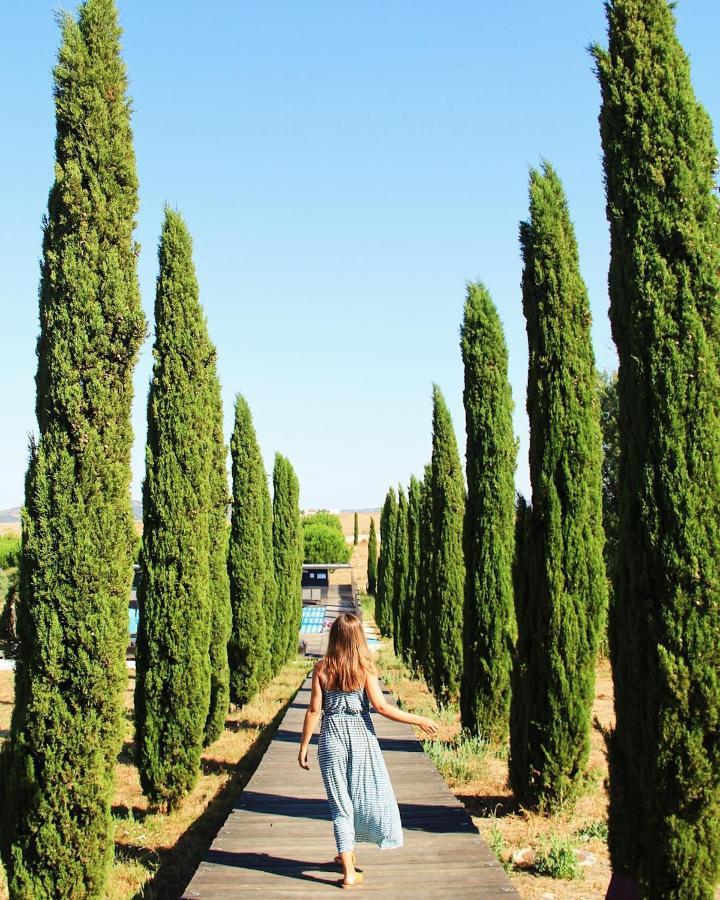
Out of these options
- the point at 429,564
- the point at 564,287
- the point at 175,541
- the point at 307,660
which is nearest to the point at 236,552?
the point at 429,564

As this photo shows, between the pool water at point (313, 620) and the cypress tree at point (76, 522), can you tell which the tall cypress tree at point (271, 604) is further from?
the pool water at point (313, 620)

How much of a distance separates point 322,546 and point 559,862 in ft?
154

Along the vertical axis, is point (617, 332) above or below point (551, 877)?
above

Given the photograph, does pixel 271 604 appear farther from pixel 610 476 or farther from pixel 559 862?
pixel 559 862

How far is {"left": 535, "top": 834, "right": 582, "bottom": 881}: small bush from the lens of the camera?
6359 millimetres

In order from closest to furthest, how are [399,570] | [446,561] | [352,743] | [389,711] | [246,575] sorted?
[389,711] < [352,743] < [446,561] < [246,575] < [399,570]

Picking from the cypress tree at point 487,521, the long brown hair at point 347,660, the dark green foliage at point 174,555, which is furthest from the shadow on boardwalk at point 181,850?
the cypress tree at point 487,521

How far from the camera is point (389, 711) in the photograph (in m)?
5.14

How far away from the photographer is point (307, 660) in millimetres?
26375

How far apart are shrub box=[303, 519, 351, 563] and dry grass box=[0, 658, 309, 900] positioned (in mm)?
37810

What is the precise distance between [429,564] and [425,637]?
5.46ft

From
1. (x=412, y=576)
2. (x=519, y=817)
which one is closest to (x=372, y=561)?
(x=412, y=576)

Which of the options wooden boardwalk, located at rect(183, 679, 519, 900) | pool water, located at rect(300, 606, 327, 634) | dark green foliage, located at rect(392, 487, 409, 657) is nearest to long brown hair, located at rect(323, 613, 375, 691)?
wooden boardwalk, located at rect(183, 679, 519, 900)

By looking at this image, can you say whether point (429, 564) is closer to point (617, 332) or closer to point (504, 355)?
point (504, 355)
